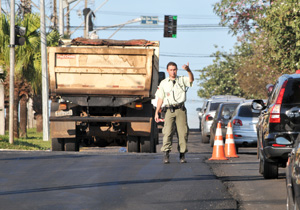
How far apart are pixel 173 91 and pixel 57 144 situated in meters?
5.76

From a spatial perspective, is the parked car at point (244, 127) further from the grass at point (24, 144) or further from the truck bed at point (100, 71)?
the grass at point (24, 144)

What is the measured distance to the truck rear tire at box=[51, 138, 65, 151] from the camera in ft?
63.1

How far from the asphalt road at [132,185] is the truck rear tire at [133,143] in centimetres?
394

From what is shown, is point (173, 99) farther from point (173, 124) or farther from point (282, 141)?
point (282, 141)

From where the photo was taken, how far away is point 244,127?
68.3 feet

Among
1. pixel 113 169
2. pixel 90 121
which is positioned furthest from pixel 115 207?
pixel 90 121

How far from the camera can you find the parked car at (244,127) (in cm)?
2058

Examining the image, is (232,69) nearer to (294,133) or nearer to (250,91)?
(250,91)

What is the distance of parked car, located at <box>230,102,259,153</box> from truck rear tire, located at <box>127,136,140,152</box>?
2839 mm

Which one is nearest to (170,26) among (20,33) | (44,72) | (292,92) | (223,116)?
(44,72)

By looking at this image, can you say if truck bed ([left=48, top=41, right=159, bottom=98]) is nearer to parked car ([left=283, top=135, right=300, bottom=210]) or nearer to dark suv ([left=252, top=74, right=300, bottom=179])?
dark suv ([left=252, top=74, right=300, bottom=179])

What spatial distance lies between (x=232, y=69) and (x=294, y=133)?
7158cm

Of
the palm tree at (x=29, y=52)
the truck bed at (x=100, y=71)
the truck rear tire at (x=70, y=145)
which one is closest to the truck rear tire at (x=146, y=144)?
the truck bed at (x=100, y=71)

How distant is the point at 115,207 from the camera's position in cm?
859
